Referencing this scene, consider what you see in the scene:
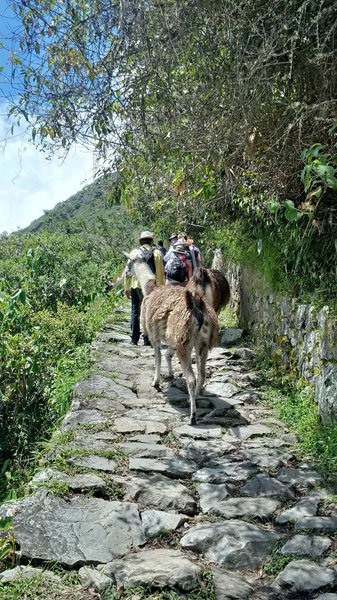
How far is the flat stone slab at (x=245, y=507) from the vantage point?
13.6ft

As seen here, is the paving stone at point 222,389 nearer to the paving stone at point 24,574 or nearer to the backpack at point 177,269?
the backpack at point 177,269

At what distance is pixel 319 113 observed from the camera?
561 cm

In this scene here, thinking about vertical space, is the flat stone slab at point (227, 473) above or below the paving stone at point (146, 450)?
below

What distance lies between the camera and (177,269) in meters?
9.75

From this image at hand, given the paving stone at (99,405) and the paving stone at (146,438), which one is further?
the paving stone at (99,405)

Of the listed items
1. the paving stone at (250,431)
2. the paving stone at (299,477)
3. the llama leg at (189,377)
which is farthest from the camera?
the llama leg at (189,377)

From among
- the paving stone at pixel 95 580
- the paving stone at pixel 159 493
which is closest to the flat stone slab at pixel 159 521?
the paving stone at pixel 159 493

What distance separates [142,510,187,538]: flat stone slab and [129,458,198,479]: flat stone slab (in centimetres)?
68

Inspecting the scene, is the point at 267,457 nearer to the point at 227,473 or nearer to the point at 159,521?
the point at 227,473

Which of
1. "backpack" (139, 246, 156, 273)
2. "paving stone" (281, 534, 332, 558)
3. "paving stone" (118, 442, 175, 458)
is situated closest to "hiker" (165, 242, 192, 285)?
"backpack" (139, 246, 156, 273)

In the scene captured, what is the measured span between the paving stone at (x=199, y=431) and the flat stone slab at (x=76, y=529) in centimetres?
172

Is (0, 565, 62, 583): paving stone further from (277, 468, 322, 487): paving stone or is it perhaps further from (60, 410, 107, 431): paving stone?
(60, 410, 107, 431): paving stone

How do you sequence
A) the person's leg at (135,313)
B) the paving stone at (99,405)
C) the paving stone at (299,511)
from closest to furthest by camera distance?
the paving stone at (299,511) → the paving stone at (99,405) → the person's leg at (135,313)

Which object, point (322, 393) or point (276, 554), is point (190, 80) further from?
point (276, 554)
